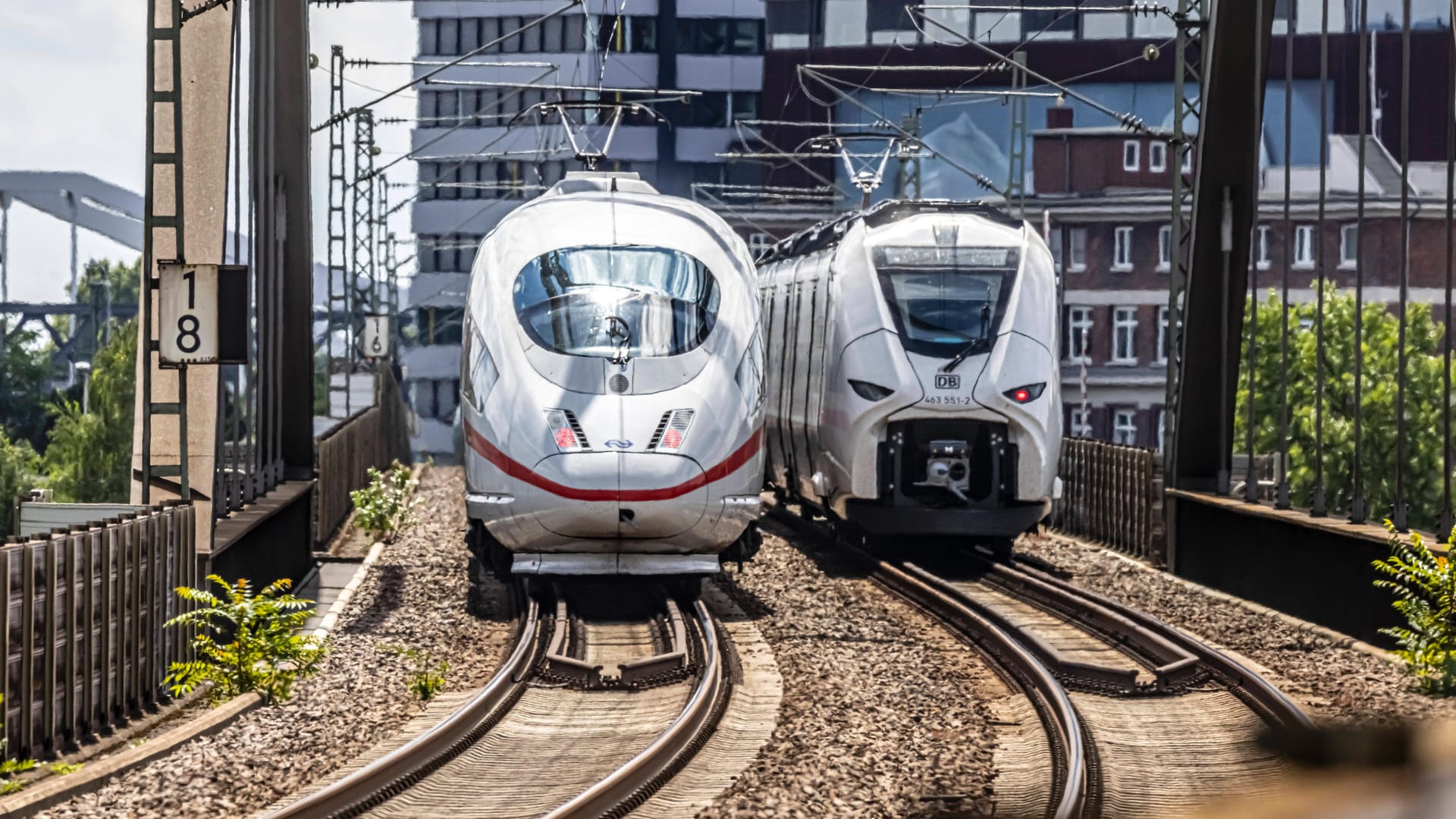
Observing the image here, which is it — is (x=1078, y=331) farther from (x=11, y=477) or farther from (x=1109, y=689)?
(x=1109, y=689)

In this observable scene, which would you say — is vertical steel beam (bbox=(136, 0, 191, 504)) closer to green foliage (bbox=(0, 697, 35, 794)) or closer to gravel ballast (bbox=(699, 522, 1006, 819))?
green foliage (bbox=(0, 697, 35, 794))

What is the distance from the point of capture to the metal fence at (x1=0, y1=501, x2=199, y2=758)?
7547mm

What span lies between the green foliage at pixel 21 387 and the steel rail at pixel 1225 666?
305 ft

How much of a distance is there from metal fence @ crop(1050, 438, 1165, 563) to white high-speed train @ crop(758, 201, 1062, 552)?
6.28 ft

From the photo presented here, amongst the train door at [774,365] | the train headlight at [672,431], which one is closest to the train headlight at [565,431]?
the train headlight at [672,431]

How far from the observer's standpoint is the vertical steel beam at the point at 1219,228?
16531 mm

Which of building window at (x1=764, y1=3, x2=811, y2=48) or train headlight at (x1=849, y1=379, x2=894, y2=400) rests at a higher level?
building window at (x1=764, y1=3, x2=811, y2=48)

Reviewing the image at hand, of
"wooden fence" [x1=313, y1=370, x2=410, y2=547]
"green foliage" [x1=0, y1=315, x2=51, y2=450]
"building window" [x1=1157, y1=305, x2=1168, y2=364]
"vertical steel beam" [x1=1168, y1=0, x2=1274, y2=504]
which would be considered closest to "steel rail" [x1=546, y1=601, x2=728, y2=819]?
"vertical steel beam" [x1=1168, y1=0, x2=1274, y2=504]

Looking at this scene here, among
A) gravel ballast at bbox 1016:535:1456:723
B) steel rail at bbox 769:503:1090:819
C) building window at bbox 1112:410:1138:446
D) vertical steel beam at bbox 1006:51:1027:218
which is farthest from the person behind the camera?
building window at bbox 1112:410:1138:446

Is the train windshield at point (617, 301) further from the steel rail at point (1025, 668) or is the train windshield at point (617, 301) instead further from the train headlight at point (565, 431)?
the steel rail at point (1025, 668)

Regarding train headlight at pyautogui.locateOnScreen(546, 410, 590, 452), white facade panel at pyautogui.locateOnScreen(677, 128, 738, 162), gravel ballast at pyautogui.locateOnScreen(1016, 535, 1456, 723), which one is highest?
white facade panel at pyautogui.locateOnScreen(677, 128, 738, 162)

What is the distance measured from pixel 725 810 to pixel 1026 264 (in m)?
11.1

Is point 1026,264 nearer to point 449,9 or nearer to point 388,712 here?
point 388,712

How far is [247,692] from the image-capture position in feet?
31.9
